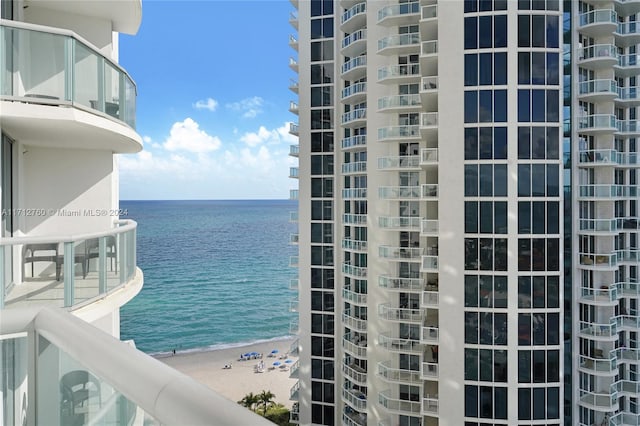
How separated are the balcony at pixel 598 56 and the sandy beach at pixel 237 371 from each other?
70.6 feet

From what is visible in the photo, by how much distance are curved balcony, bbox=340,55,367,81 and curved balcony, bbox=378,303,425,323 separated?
34.4 ft

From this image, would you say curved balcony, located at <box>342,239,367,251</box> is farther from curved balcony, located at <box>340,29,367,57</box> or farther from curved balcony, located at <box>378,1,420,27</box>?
curved balcony, located at <box>378,1,420,27</box>

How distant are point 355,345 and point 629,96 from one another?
1595 centimetres

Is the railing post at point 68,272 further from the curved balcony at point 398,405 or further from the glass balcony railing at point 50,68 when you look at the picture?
the curved balcony at point 398,405

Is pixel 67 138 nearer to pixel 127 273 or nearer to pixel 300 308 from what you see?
pixel 127 273

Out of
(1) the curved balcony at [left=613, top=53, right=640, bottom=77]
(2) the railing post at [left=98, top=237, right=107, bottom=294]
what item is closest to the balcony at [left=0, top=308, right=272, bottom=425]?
(2) the railing post at [left=98, top=237, right=107, bottom=294]

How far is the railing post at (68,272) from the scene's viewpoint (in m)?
4.16

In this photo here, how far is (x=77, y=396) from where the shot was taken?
1882 mm

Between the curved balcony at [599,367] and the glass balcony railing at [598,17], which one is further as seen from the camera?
the glass balcony railing at [598,17]

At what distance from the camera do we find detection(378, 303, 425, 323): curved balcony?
Result: 20.8 metres

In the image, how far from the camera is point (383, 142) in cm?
2184

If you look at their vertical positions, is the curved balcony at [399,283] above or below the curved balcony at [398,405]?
above

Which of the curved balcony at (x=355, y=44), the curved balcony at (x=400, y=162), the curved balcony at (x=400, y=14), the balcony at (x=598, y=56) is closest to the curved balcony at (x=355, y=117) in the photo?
the curved balcony at (x=400, y=162)

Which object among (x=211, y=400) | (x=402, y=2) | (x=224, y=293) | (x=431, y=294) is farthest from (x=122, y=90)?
(x=224, y=293)
